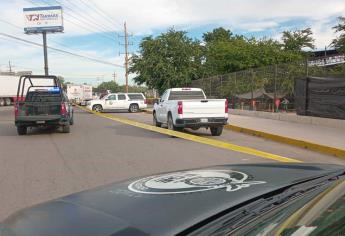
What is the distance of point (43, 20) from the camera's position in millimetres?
83062

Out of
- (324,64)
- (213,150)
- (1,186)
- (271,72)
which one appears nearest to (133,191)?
(1,186)

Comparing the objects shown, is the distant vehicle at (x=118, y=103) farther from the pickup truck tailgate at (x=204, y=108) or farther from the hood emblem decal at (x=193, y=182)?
the hood emblem decal at (x=193, y=182)

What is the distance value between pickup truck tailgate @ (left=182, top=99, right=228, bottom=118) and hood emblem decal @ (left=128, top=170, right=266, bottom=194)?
12.6 metres

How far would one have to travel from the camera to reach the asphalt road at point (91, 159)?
7.71 meters

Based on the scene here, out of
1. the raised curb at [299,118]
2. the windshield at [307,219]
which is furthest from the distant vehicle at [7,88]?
the windshield at [307,219]

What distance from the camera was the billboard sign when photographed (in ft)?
271

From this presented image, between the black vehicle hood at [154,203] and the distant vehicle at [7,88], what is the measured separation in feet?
211

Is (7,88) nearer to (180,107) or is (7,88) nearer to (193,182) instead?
(180,107)

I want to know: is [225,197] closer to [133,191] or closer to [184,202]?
[184,202]

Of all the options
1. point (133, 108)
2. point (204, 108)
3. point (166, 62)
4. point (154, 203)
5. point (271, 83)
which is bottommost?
point (133, 108)

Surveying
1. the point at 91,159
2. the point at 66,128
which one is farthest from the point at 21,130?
the point at 91,159

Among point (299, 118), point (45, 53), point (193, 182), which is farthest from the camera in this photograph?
point (45, 53)

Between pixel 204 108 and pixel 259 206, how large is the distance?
45.2 ft

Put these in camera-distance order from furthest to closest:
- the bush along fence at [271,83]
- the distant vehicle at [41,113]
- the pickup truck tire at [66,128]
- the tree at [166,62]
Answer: the tree at [166,62], the bush along fence at [271,83], the pickup truck tire at [66,128], the distant vehicle at [41,113]
